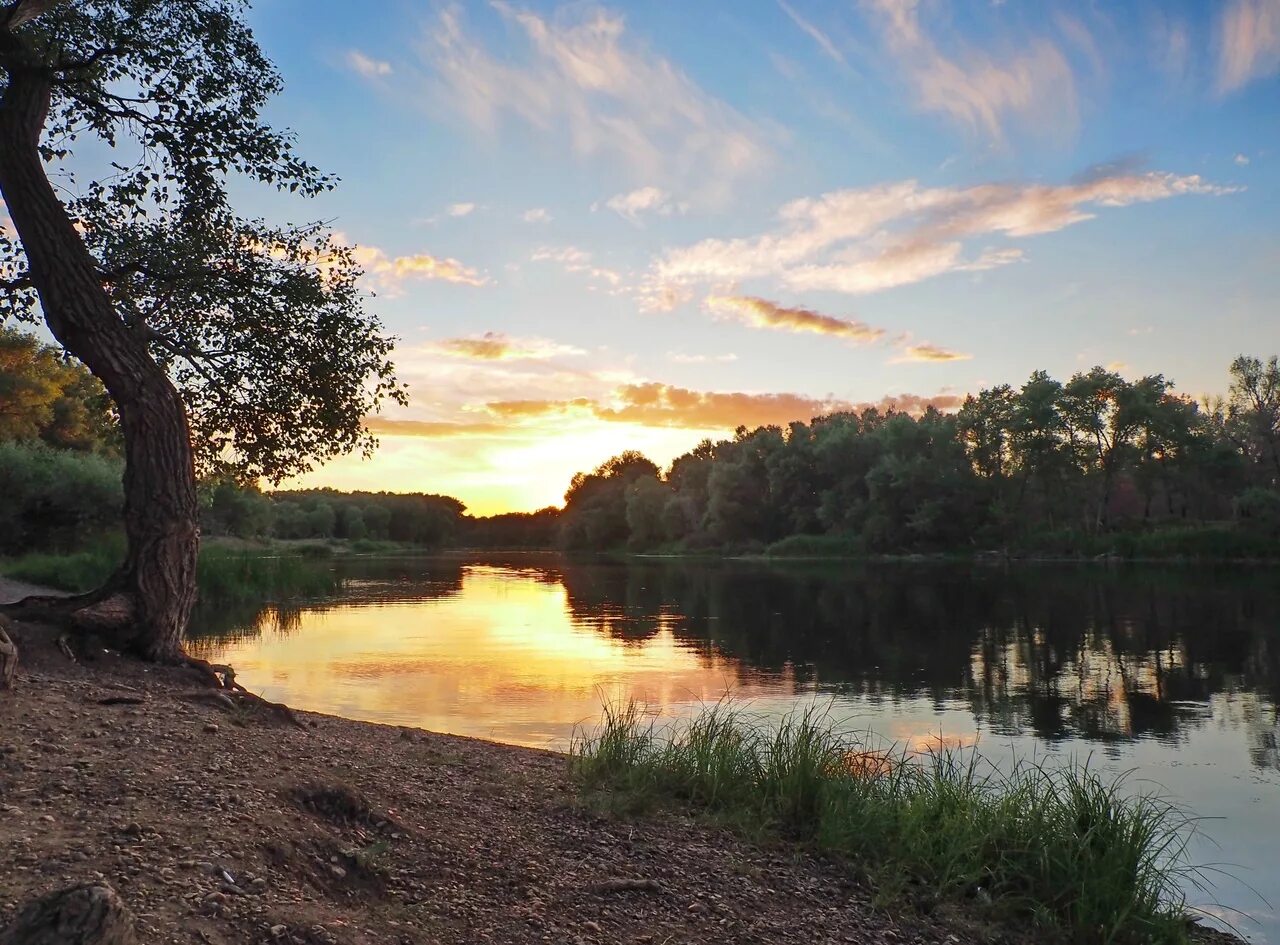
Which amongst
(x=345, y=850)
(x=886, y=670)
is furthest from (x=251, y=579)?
(x=345, y=850)

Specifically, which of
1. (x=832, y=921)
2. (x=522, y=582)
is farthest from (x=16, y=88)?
(x=522, y=582)

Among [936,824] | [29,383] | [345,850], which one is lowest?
[936,824]

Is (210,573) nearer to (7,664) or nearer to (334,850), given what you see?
(7,664)

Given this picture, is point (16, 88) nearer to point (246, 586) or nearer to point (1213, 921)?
point (1213, 921)

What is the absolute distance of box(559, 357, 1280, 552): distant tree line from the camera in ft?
199

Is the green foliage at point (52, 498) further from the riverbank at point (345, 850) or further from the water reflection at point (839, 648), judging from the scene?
the riverbank at point (345, 850)

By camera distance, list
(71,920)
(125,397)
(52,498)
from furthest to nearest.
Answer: (52,498) → (125,397) → (71,920)

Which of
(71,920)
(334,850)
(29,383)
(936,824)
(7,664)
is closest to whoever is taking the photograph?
(71,920)

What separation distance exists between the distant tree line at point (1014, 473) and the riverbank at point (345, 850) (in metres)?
57.7

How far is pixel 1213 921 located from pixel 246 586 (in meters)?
25.6

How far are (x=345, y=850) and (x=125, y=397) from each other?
512cm

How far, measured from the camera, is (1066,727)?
1195cm

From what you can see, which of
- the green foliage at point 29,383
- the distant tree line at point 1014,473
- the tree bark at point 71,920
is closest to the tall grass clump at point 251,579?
the green foliage at point 29,383

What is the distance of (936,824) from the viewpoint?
6289 millimetres
